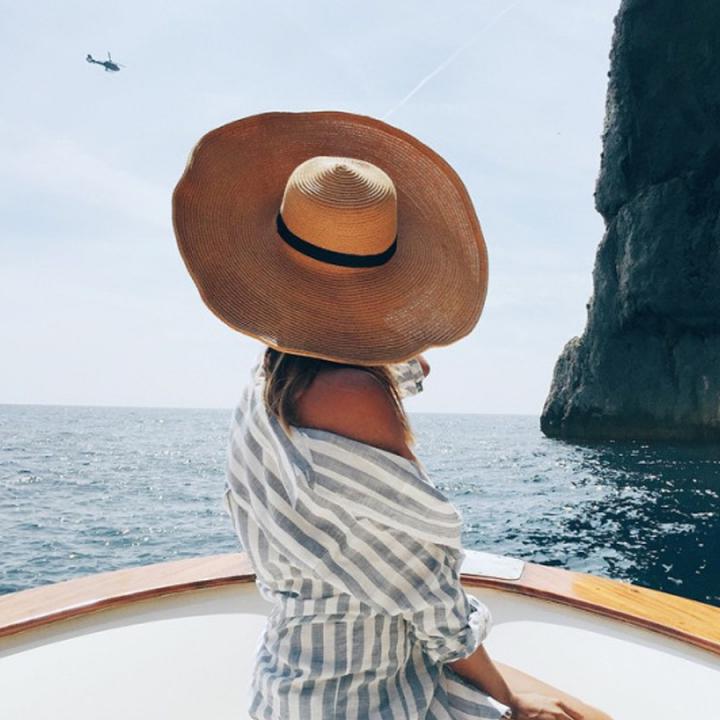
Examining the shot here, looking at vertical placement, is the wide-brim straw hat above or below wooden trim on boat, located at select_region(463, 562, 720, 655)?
above

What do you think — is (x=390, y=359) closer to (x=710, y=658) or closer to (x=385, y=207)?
(x=385, y=207)

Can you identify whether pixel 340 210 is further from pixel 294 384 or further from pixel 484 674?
pixel 484 674

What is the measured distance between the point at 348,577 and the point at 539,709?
0.42 metres

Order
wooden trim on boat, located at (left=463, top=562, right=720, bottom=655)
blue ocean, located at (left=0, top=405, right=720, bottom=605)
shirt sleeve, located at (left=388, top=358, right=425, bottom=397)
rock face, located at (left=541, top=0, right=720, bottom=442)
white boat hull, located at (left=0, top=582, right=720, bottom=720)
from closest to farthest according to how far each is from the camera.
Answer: shirt sleeve, located at (left=388, top=358, right=425, bottom=397) → white boat hull, located at (left=0, top=582, right=720, bottom=720) → wooden trim on boat, located at (left=463, top=562, right=720, bottom=655) → blue ocean, located at (left=0, top=405, right=720, bottom=605) → rock face, located at (left=541, top=0, right=720, bottom=442)

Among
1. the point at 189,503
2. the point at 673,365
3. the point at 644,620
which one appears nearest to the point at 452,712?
the point at 644,620

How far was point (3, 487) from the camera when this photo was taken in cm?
1669

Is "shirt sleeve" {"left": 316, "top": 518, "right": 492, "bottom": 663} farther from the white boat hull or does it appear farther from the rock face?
the rock face

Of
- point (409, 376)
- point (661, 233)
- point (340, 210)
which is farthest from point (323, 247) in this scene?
point (661, 233)

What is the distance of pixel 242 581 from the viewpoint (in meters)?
1.94

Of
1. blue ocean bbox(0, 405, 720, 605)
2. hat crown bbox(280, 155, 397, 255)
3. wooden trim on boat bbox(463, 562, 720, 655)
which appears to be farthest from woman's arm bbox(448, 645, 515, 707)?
blue ocean bbox(0, 405, 720, 605)

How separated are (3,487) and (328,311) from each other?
18610 mm

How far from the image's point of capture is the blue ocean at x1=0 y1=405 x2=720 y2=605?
8273 millimetres

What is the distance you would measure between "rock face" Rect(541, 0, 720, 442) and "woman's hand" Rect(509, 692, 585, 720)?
23992 millimetres

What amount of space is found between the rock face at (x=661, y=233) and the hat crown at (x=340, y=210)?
24.1 m
